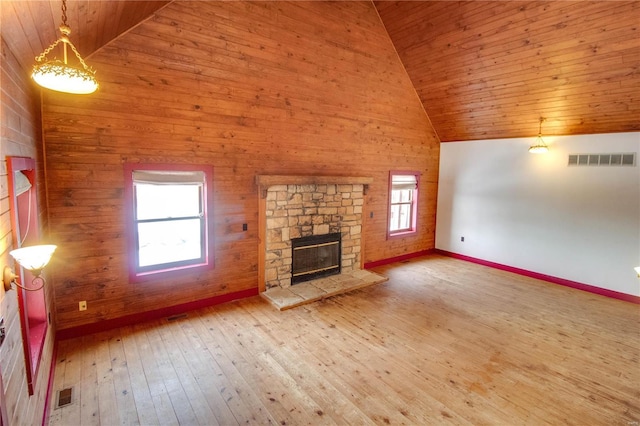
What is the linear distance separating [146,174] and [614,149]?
6.87 m

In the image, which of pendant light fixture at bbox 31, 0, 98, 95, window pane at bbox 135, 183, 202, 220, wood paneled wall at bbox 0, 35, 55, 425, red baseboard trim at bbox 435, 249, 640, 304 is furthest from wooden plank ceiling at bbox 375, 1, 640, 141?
wood paneled wall at bbox 0, 35, 55, 425

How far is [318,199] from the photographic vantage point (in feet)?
17.9

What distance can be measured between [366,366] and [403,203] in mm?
4478

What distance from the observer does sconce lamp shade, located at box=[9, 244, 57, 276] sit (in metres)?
1.73

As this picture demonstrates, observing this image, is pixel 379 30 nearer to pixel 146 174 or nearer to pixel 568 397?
pixel 146 174

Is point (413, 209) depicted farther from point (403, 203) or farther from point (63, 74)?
point (63, 74)

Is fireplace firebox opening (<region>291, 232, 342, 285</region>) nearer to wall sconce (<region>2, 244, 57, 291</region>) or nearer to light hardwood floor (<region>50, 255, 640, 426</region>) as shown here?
light hardwood floor (<region>50, 255, 640, 426</region>)

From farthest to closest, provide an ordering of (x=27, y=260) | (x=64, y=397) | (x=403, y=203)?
(x=403, y=203), (x=64, y=397), (x=27, y=260)

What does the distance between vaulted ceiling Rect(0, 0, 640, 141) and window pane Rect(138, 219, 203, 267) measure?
2.07 metres

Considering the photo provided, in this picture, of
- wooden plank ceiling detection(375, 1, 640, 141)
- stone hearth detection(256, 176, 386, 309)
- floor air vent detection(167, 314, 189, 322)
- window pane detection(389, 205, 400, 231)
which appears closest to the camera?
wooden plank ceiling detection(375, 1, 640, 141)

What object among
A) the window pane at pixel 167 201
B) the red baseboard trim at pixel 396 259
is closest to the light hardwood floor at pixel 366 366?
the window pane at pixel 167 201

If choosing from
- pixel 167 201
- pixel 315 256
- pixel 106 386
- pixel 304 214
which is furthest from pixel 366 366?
pixel 167 201

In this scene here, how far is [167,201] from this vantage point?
13.8 feet

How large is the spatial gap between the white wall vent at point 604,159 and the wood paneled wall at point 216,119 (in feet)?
10.4
